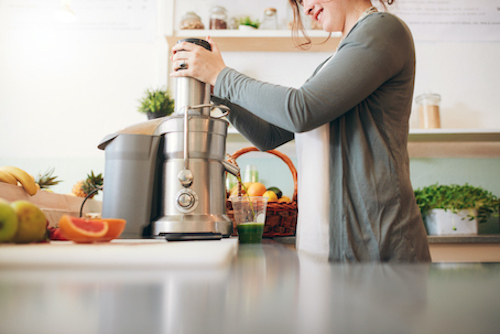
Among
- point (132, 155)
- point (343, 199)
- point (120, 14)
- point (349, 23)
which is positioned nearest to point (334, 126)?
point (343, 199)

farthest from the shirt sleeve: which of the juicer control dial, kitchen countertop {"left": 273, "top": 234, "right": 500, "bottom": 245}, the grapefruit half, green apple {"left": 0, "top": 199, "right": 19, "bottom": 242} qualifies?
kitchen countertop {"left": 273, "top": 234, "right": 500, "bottom": 245}

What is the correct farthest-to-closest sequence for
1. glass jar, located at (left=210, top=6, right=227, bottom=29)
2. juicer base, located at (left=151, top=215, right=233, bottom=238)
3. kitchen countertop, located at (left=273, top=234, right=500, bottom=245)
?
glass jar, located at (left=210, top=6, right=227, bottom=29) → kitchen countertop, located at (left=273, top=234, right=500, bottom=245) → juicer base, located at (left=151, top=215, right=233, bottom=238)

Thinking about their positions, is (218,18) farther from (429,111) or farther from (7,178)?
(7,178)

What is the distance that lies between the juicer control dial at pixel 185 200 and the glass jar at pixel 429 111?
5.40 feet

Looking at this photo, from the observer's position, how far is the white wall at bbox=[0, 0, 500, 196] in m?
2.18

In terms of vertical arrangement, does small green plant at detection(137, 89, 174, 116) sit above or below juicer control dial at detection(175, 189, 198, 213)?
above

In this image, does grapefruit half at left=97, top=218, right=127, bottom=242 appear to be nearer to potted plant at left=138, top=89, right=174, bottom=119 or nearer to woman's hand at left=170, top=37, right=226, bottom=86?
woman's hand at left=170, top=37, right=226, bottom=86

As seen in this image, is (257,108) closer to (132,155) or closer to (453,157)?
(132,155)

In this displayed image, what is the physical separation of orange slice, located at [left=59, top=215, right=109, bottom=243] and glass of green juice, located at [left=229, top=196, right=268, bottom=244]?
1.33 ft

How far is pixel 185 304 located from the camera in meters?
0.19

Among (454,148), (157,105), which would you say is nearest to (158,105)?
(157,105)

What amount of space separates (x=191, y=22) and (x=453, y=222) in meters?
1.67

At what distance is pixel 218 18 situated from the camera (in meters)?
2.11

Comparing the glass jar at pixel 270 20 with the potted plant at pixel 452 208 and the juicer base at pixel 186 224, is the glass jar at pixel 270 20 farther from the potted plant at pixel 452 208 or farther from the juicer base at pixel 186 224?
the juicer base at pixel 186 224
